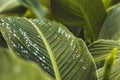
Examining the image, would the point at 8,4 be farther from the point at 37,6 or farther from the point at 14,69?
the point at 14,69

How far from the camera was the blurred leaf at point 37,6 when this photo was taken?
50.8 inches

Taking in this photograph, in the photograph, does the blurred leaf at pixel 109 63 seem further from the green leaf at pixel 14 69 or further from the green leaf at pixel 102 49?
the green leaf at pixel 14 69

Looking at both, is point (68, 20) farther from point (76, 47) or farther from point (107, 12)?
point (76, 47)

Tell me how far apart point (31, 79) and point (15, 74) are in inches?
0.6

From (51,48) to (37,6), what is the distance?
1.97ft

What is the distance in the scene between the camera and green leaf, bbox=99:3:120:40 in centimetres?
99

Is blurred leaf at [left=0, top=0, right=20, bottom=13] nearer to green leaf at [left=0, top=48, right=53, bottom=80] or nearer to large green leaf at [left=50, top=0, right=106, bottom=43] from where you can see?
large green leaf at [left=50, top=0, right=106, bottom=43]

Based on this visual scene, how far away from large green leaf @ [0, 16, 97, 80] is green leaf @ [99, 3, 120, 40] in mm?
219

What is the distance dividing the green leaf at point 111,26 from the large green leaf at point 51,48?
8.6 inches

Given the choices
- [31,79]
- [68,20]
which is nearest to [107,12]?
[68,20]

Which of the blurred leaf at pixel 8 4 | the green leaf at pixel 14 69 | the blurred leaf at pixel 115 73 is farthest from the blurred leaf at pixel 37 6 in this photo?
the green leaf at pixel 14 69

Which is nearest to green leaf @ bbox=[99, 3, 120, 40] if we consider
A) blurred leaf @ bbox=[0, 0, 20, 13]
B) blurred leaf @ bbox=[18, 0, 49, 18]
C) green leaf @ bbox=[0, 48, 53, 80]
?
blurred leaf @ bbox=[18, 0, 49, 18]

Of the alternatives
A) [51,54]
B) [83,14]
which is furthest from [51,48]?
[83,14]

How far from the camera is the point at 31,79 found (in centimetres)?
32
